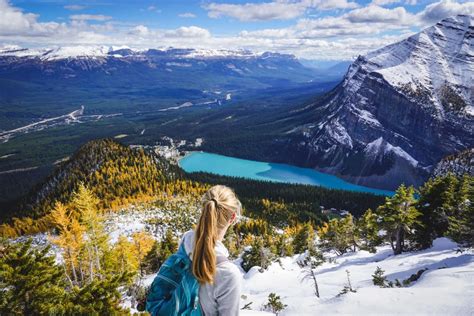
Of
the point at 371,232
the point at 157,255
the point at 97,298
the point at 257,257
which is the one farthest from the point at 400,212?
the point at 97,298

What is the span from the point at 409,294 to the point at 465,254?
613 inches

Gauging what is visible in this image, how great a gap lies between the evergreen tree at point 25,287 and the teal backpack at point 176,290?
18.3 m

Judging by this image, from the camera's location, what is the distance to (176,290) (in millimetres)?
5645

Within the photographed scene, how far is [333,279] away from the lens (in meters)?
38.6

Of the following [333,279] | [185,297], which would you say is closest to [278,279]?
[333,279]

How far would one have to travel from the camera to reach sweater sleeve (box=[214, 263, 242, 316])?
5406mm

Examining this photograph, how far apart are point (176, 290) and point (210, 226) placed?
1140 mm

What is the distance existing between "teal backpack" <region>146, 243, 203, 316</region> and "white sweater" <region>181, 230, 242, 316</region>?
122 millimetres

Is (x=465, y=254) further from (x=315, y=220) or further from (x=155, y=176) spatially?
(x=155, y=176)

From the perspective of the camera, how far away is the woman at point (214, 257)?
538cm

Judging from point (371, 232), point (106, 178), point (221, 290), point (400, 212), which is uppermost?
point (221, 290)

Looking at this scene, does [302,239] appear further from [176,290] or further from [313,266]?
[176,290]

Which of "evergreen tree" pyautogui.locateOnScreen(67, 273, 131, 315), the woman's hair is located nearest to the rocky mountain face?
"evergreen tree" pyautogui.locateOnScreen(67, 273, 131, 315)

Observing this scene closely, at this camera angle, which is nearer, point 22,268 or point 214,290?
point 214,290
